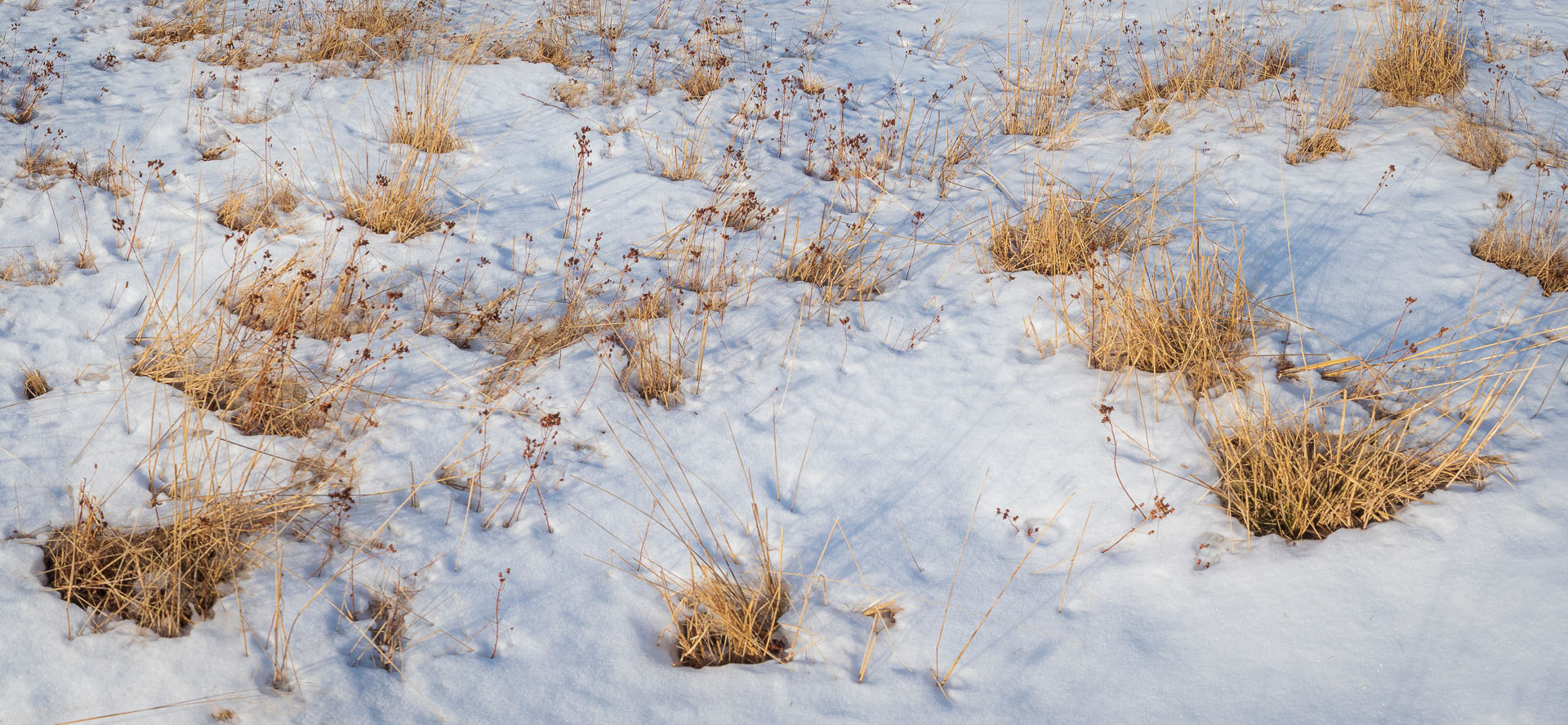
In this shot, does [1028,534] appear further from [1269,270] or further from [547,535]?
[1269,270]

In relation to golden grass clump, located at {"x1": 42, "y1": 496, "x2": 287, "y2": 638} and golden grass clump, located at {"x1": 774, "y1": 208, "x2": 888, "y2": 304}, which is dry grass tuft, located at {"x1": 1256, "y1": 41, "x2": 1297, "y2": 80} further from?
golden grass clump, located at {"x1": 42, "y1": 496, "x2": 287, "y2": 638}

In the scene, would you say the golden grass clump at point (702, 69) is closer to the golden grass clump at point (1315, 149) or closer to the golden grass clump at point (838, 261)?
the golden grass clump at point (838, 261)

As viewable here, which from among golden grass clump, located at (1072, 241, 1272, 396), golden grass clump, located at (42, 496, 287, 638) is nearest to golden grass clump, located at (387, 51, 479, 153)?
golden grass clump, located at (42, 496, 287, 638)

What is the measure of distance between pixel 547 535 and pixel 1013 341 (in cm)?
215

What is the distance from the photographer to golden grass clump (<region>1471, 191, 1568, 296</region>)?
12.3 ft

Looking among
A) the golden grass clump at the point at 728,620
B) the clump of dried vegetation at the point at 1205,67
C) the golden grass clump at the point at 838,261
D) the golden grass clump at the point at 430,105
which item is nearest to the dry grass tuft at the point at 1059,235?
the golden grass clump at the point at 838,261

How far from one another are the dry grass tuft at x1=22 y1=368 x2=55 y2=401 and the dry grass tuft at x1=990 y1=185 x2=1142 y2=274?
156 inches

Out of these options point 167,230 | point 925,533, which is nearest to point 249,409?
point 167,230

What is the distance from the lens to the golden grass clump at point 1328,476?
2.67 m

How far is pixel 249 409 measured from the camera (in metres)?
2.95

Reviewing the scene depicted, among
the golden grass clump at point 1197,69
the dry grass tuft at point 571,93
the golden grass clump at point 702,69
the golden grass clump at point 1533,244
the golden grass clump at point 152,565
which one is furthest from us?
the golden grass clump at point 702,69

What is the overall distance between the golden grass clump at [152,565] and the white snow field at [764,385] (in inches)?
0.7

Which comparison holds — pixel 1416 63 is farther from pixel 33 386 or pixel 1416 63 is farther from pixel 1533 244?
pixel 33 386

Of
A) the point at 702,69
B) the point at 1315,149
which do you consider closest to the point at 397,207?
the point at 702,69
